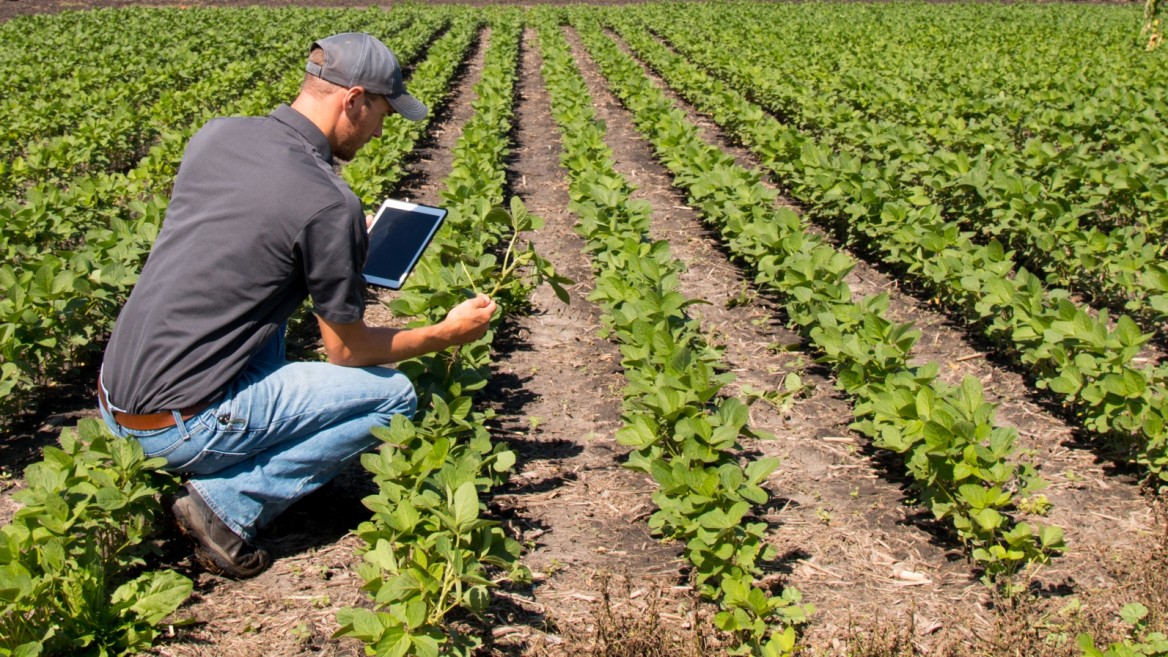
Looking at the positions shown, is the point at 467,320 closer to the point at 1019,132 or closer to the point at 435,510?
the point at 435,510

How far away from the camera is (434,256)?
445cm

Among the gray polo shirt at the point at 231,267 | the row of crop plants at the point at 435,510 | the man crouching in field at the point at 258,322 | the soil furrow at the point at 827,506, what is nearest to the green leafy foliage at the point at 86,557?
the man crouching in field at the point at 258,322

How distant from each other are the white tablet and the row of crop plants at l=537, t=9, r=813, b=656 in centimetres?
97

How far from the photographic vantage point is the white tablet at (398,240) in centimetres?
319

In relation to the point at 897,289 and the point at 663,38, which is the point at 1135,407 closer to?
the point at 897,289

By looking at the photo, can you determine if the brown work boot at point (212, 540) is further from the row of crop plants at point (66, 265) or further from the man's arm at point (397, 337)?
the row of crop plants at point (66, 265)

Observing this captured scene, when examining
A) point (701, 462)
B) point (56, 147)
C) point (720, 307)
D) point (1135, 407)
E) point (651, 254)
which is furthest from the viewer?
point (56, 147)

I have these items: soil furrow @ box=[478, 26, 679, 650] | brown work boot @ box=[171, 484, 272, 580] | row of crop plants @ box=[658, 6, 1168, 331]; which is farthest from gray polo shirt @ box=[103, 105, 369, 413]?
row of crop plants @ box=[658, 6, 1168, 331]

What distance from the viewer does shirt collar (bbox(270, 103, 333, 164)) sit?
2.99 metres

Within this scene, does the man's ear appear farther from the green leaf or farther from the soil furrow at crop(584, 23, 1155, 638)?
the soil furrow at crop(584, 23, 1155, 638)

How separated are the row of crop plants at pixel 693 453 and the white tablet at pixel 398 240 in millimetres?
966

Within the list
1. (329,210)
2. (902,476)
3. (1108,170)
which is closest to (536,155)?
(1108,170)

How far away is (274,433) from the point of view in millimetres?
3010

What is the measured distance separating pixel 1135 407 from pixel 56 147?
289 inches
